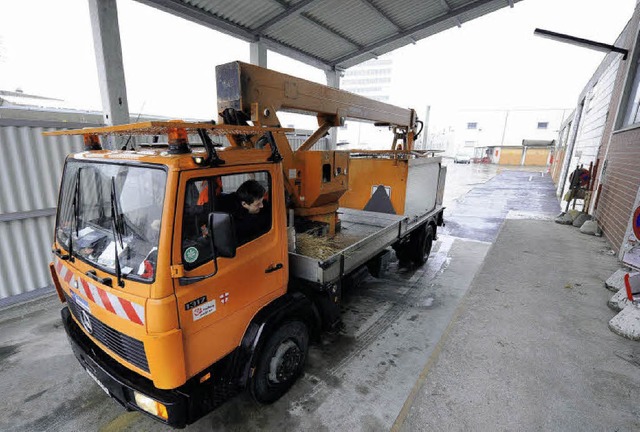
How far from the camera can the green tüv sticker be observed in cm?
206

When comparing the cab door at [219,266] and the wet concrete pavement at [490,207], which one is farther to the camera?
the wet concrete pavement at [490,207]

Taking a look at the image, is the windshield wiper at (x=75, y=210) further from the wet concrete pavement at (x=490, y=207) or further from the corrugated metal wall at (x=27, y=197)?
the wet concrete pavement at (x=490, y=207)

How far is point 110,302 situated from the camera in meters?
2.17

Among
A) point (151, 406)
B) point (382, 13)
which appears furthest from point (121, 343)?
point (382, 13)

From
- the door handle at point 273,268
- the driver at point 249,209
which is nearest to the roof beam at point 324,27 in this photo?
the driver at point 249,209

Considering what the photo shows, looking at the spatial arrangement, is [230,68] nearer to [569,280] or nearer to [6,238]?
[6,238]

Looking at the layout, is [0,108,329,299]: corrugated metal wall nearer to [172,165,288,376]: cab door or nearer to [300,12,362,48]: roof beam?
[172,165,288,376]: cab door

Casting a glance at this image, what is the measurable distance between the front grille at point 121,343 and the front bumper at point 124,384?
14 centimetres

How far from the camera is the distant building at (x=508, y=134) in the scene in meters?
36.8

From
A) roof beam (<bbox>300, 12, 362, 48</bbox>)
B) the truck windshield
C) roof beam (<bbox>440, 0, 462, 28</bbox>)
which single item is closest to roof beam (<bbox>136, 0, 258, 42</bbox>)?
roof beam (<bbox>300, 12, 362, 48</bbox>)

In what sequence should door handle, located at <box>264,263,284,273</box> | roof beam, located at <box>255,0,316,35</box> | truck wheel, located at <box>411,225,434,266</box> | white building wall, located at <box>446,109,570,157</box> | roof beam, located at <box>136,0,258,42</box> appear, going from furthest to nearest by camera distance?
1. white building wall, located at <box>446,109,570,157</box>
2. roof beam, located at <box>255,0,316,35</box>
3. truck wheel, located at <box>411,225,434,266</box>
4. roof beam, located at <box>136,0,258,42</box>
5. door handle, located at <box>264,263,284,273</box>

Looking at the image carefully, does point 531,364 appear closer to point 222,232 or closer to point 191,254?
point 222,232

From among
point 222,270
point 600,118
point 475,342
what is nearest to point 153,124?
point 222,270

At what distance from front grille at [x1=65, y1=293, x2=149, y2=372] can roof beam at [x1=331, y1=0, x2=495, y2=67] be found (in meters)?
10.4
